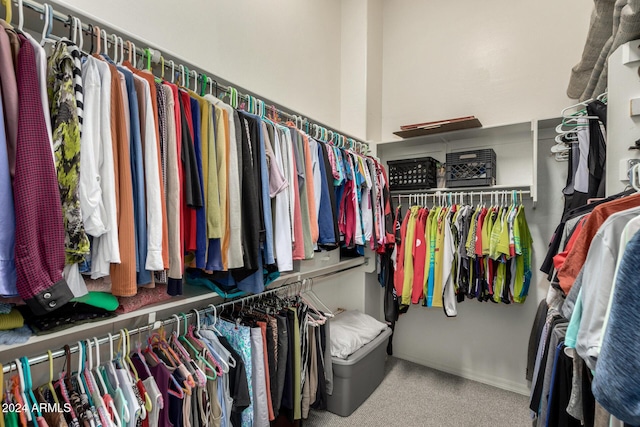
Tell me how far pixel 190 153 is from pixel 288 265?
656mm

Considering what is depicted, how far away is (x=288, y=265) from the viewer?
1.55 m

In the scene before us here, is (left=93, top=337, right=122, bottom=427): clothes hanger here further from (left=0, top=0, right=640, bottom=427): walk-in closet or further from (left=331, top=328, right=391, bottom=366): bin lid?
(left=331, top=328, right=391, bottom=366): bin lid

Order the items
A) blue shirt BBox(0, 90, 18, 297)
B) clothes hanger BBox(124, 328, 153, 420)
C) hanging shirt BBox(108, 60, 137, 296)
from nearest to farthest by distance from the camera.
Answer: blue shirt BBox(0, 90, 18, 297) → hanging shirt BBox(108, 60, 137, 296) → clothes hanger BBox(124, 328, 153, 420)

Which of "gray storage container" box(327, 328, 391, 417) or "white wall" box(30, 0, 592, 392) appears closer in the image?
"gray storage container" box(327, 328, 391, 417)

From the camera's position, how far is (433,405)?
2.41 m

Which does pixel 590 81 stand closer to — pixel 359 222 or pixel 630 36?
pixel 630 36

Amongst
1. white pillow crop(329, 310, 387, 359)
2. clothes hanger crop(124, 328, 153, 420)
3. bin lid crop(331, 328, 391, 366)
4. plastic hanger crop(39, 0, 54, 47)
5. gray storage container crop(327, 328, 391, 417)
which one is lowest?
gray storage container crop(327, 328, 391, 417)

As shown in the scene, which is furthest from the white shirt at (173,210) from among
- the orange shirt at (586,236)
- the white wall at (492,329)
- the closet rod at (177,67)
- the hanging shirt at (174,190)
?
the white wall at (492,329)

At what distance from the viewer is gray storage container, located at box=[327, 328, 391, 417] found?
87.7 inches

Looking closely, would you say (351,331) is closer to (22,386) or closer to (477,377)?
(477,377)

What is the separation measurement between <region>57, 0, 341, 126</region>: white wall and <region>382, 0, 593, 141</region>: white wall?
2.10 ft

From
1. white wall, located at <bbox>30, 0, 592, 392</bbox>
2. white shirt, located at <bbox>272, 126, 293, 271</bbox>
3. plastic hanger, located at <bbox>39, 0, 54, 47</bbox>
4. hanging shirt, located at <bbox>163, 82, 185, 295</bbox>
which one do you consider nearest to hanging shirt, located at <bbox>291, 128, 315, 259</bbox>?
white shirt, located at <bbox>272, 126, 293, 271</bbox>

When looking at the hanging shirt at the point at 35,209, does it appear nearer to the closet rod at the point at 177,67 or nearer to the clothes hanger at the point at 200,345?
the closet rod at the point at 177,67

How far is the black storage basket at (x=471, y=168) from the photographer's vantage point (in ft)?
8.32
